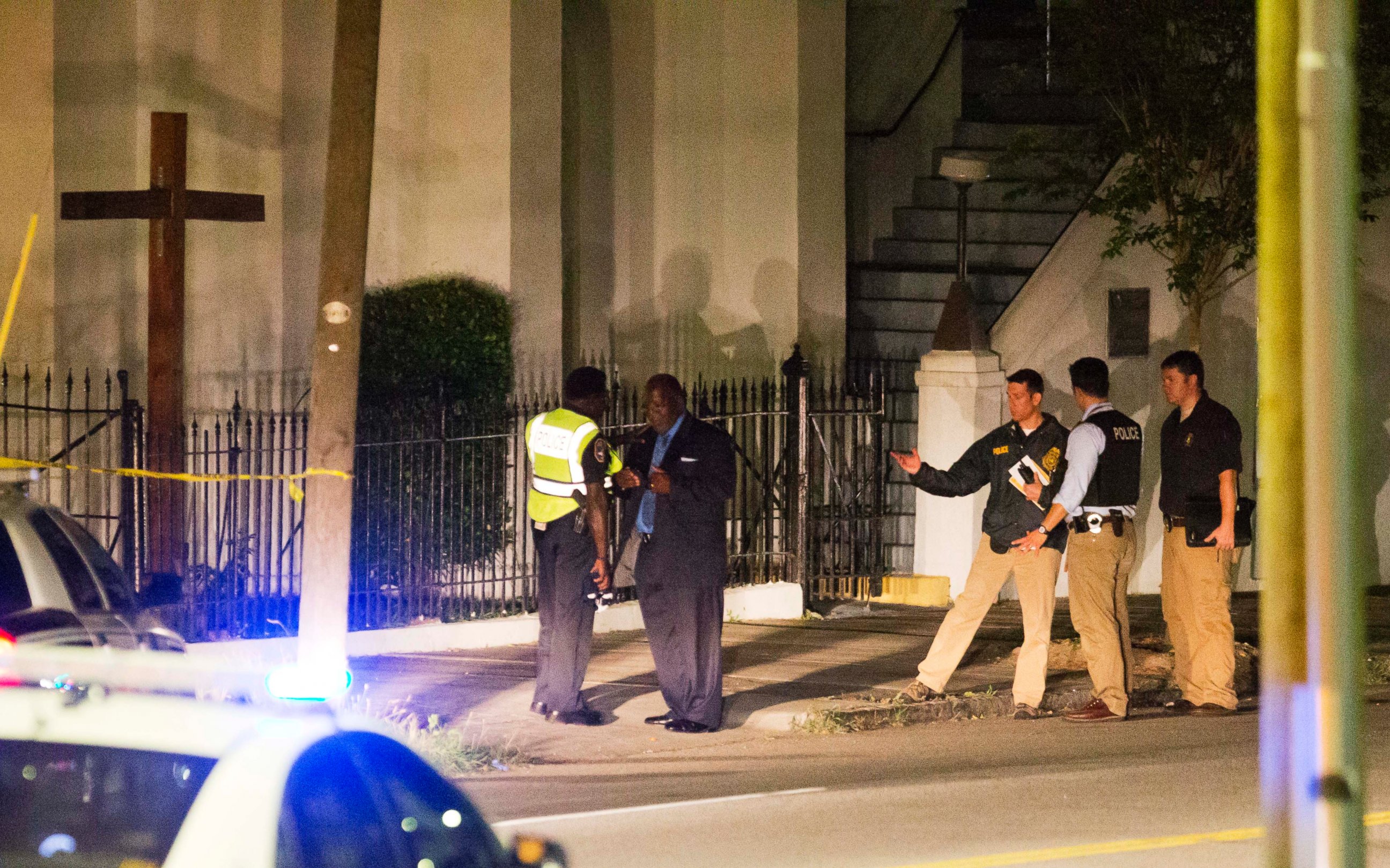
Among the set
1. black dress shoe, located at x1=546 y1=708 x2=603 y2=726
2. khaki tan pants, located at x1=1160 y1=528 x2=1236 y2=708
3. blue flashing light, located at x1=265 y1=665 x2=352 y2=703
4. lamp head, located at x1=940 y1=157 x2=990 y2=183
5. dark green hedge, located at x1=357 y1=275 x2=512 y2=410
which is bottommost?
black dress shoe, located at x1=546 y1=708 x2=603 y2=726

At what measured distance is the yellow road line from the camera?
7.12m

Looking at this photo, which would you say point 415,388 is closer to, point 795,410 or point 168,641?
point 795,410

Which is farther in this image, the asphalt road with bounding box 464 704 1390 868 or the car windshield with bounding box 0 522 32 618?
the asphalt road with bounding box 464 704 1390 868

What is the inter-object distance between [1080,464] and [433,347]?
235 inches

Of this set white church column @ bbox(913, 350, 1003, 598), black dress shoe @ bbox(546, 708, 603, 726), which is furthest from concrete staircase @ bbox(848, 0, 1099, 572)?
black dress shoe @ bbox(546, 708, 603, 726)

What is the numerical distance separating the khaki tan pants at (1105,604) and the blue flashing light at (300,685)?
7.14m

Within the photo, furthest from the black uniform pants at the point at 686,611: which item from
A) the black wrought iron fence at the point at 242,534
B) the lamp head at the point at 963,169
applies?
the lamp head at the point at 963,169

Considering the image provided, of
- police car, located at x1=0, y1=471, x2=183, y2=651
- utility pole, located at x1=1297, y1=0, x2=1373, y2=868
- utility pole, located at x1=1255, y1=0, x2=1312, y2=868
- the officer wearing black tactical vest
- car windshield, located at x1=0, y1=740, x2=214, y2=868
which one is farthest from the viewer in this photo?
the officer wearing black tactical vest

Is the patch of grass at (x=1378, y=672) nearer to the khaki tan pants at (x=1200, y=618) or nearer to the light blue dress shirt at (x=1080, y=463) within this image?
the khaki tan pants at (x=1200, y=618)

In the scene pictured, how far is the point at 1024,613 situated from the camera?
1024 cm

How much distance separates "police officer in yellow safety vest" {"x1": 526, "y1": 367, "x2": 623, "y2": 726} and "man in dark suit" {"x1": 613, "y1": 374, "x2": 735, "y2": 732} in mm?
222

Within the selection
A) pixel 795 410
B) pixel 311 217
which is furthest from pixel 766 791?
pixel 311 217

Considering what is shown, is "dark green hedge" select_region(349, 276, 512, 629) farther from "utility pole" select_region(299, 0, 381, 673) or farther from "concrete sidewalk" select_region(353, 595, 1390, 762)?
"utility pole" select_region(299, 0, 381, 673)

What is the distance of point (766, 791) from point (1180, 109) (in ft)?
23.6
